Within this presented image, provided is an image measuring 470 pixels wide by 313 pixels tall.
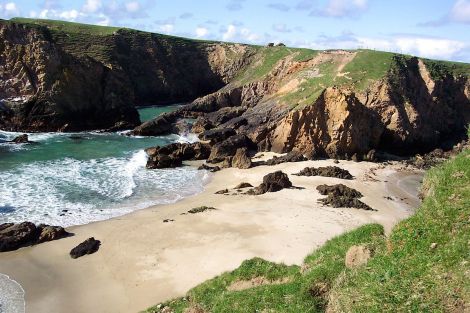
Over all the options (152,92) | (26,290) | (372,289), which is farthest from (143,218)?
(152,92)

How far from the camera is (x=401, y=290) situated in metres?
8.23

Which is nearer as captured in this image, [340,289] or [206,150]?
[340,289]

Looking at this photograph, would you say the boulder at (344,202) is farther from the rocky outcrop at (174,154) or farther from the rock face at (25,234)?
the rock face at (25,234)

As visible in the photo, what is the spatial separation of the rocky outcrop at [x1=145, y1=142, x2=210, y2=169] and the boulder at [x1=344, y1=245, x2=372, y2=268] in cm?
2862

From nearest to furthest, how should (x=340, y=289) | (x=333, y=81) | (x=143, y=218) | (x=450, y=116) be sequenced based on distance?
1. (x=340, y=289)
2. (x=143, y=218)
3. (x=333, y=81)
4. (x=450, y=116)

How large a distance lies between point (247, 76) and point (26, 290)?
60.5 metres

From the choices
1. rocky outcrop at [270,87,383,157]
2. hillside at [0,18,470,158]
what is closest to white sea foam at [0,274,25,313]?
rocky outcrop at [270,87,383,157]

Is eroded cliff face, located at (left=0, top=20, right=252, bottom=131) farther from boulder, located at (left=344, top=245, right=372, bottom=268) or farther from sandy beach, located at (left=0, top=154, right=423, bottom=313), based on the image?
boulder, located at (left=344, top=245, right=372, bottom=268)

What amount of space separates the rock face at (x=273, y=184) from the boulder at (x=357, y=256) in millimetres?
18996

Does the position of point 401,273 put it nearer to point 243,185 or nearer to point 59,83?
point 243,185

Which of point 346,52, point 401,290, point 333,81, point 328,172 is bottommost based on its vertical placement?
point 328,172

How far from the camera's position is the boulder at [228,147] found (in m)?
40.4

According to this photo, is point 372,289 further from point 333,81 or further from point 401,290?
point 333,81

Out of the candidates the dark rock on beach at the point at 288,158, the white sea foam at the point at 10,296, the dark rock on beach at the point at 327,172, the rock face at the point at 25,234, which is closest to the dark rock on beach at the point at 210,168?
the dark rock on beach at the point at 288,158
